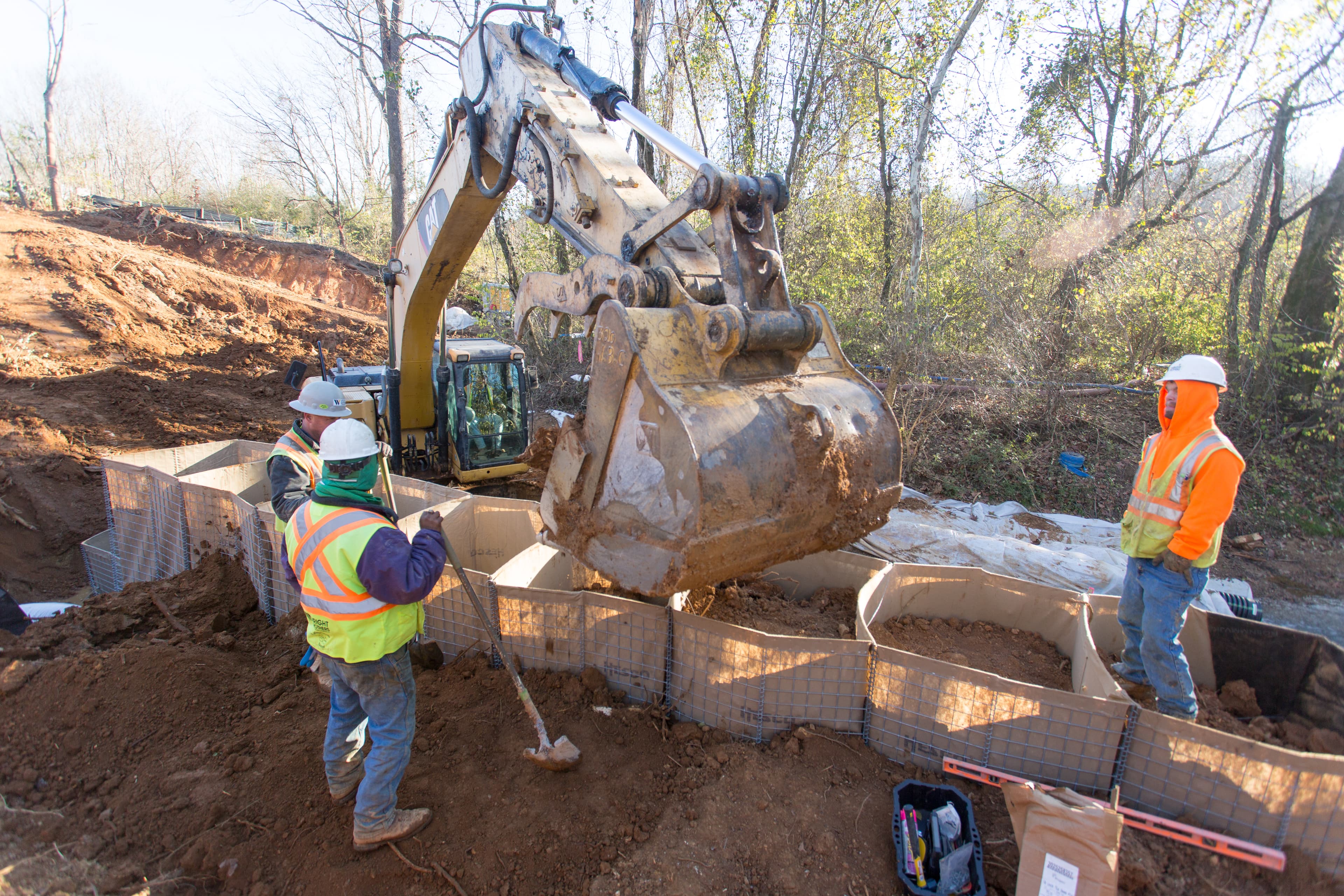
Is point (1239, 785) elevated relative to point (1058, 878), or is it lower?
elevated

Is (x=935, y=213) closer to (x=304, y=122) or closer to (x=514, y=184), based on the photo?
(x=514, y=184)

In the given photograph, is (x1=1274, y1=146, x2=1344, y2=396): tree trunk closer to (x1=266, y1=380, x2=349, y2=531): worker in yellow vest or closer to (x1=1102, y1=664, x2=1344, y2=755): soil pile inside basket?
(x1=1102, y1=664, x2=1344, y2=755): soil pile inside basket

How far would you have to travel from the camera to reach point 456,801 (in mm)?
3258

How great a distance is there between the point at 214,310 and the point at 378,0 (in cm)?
817

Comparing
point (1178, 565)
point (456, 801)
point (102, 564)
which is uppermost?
point (1178, 565)

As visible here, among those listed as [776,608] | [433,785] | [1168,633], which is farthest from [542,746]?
[1168,633]

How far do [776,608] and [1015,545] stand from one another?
104 inches

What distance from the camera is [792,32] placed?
11273 millimetres

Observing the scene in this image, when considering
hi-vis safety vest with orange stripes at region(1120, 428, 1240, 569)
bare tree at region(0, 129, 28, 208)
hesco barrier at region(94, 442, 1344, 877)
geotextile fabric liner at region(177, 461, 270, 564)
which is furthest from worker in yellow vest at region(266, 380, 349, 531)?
bare tree at region(0, 129, 28, 208)

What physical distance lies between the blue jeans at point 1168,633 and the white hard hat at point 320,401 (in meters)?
5.06

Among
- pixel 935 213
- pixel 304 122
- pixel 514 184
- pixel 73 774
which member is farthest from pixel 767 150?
pixel 304 122

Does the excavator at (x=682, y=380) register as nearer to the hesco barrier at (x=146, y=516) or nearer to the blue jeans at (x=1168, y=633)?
the blue jeans at (x=1168, y=633)

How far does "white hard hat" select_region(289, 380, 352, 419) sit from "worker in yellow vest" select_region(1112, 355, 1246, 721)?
501 cm

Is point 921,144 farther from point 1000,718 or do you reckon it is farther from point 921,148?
point 1000,718
